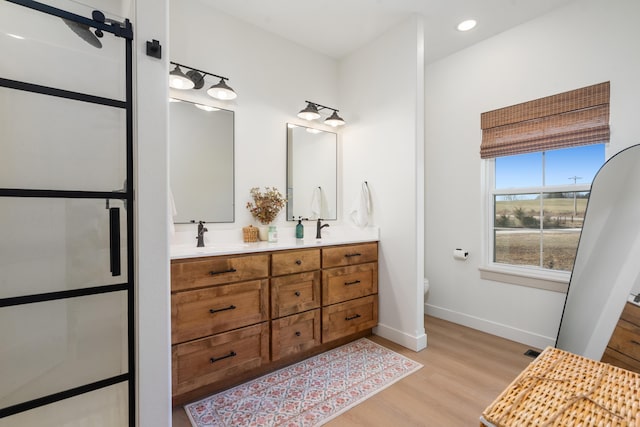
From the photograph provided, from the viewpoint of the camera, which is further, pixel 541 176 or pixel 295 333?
pixel 541 176

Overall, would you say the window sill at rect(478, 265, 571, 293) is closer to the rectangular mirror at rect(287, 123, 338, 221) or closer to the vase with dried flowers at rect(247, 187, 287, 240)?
the rectangular mirror at rect(287, 123, 338, 221)

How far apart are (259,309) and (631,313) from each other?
2339 mm

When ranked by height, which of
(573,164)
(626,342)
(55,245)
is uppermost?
(573,164)

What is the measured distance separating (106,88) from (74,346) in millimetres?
1120

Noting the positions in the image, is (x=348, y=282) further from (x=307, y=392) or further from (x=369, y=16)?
(x=369, y=16)

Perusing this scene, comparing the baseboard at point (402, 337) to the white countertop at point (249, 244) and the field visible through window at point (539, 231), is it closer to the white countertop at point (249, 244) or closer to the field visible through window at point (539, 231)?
the white countertop at point (249, 244)

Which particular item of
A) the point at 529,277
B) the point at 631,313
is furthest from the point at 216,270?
the point at 529,277

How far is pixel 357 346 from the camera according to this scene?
2.61 meters

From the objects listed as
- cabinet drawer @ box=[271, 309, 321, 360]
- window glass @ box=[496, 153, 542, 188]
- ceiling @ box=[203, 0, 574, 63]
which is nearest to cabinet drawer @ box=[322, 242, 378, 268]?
cabinet drawer @ box=[271, 309, 321, 360]

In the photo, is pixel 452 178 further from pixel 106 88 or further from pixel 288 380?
pixel 106 88

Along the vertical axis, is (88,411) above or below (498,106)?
below

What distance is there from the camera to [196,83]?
226 cm

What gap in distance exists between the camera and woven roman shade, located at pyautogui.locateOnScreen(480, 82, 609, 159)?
2.22 metres

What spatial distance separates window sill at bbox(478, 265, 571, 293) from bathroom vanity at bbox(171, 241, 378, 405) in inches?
49.2
